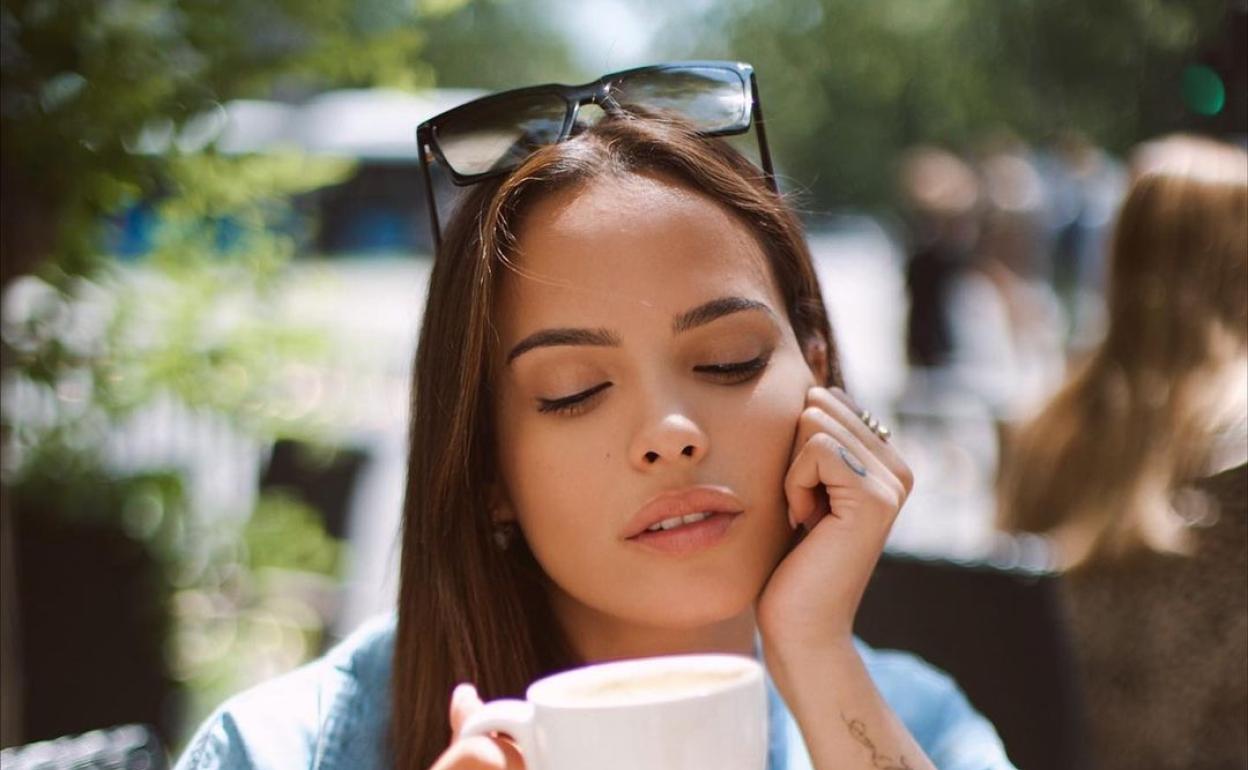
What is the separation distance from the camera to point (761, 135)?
1603 mm

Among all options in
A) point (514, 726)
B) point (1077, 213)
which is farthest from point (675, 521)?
point (1077, 213)

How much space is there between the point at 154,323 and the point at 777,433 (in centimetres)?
185

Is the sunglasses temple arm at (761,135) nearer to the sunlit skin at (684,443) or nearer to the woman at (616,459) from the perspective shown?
the woman at (616,459)

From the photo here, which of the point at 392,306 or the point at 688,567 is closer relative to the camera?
the point at 688,567

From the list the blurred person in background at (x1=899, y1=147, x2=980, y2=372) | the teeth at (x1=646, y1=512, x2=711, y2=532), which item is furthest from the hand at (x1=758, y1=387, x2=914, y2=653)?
the blurred person in background at (x1=899, y1=147, x2=980, y2=372)

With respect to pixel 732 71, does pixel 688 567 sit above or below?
below

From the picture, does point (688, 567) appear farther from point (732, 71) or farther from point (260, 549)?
point (260, 549)

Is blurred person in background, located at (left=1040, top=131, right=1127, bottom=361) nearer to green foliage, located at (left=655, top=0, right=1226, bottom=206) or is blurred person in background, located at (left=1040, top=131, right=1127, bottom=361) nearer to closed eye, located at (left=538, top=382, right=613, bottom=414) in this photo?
green foliage, located at (left=655, top=0, right=1226, bottom=206)

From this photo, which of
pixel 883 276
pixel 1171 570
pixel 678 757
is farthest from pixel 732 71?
pixel 883 276

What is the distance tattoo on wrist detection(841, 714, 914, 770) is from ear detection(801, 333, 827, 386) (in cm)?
41

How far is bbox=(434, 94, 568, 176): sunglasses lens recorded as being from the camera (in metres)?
1.49

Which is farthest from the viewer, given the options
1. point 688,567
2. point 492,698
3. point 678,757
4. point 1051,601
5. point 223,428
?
point 223,428

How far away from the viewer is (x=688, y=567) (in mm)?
1310

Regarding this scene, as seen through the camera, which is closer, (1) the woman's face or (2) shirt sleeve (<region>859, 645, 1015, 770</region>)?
(1) the woman's face
